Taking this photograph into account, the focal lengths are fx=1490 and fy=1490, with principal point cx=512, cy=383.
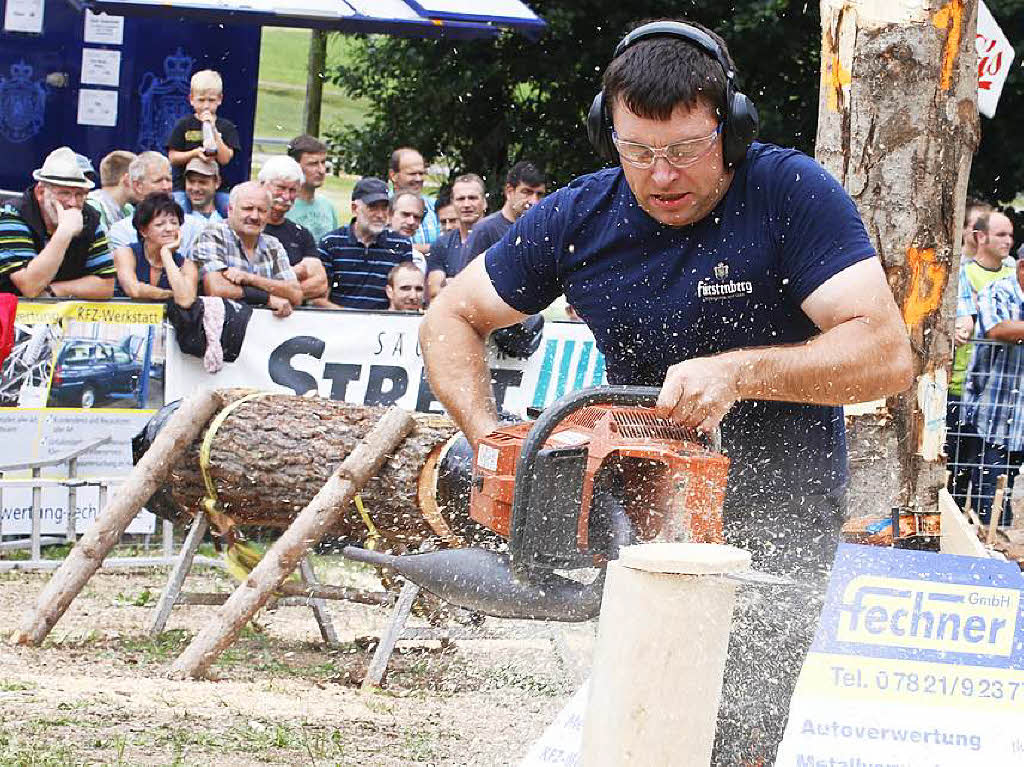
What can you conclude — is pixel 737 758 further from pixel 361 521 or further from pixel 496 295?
pixel 361 521

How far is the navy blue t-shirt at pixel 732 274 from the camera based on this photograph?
297cm

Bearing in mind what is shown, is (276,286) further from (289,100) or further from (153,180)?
(289,100)

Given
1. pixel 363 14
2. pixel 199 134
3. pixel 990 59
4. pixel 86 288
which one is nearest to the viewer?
pixel 990 59

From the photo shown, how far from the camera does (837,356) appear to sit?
286cm

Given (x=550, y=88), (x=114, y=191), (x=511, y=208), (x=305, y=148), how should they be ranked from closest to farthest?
1. (x=511, y=208)
2. (x=114, y=191)
3. (x=305, y=148)
4. (x=550, y=88)

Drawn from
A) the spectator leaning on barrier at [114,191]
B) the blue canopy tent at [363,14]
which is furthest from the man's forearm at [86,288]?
the blue canopy tent at [363,14]

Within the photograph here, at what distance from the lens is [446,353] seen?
3447 millimetres

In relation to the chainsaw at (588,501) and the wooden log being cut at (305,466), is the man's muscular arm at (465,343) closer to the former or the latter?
the chainsaw at (588,501)

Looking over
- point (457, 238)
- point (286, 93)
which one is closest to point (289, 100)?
point (286, 93)

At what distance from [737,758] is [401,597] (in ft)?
8.72

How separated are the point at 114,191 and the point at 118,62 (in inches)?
97.6

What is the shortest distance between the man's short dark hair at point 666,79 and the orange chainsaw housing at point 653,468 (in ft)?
1.95

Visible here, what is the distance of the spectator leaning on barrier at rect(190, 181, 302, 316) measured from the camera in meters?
7.50

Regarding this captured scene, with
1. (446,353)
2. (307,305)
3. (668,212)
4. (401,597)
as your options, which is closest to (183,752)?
(401,597)
